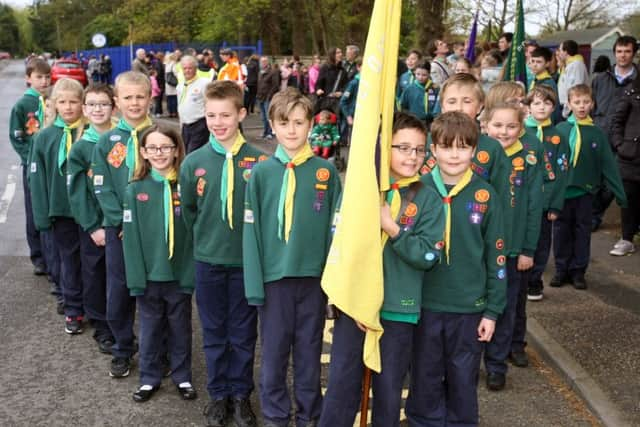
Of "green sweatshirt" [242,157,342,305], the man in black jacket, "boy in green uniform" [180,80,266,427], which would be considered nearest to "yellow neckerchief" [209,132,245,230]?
"boy in green uniform" [180,80,266,427]

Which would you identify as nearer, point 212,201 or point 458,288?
point 458,288

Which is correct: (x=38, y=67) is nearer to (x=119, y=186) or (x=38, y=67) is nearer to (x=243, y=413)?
(x=119, y=186)

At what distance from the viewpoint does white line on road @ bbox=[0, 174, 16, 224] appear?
10.9 m

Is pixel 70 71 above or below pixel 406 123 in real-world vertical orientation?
below

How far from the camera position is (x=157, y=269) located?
4.91 metres

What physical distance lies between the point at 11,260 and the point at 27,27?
5923 inches

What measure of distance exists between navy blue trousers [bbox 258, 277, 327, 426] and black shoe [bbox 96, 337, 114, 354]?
1.92m

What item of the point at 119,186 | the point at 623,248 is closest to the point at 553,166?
the point at 623,248

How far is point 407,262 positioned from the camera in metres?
3.84

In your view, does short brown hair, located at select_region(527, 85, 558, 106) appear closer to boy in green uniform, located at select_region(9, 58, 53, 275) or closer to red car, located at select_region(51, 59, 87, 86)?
boy in green uniform, located at select_region(9, 58, 53, 275)

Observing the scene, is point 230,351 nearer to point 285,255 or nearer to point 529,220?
point 285,255

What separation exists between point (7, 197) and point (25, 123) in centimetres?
489

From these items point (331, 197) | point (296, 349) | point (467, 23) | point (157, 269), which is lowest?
point (296, 349)

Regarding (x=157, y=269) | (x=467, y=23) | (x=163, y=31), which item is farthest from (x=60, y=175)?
(x=163, y=31)
